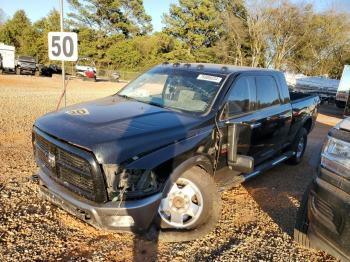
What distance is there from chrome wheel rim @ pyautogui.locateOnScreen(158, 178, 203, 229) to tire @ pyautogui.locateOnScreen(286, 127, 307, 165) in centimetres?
342

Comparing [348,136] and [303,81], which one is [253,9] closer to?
[303,81]

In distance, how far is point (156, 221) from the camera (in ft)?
12.0

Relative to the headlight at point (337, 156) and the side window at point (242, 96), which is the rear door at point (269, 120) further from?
the headlight at point (337, 156)

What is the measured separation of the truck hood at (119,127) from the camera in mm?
3111

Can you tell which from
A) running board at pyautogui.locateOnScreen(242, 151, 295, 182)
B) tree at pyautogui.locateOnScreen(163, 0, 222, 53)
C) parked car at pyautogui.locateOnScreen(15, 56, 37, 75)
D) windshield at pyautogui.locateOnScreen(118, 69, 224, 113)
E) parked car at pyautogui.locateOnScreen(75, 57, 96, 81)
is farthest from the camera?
tree at pyautogui.locateOnScreen(163, 0, 222, 53)

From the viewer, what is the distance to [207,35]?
4784 cm

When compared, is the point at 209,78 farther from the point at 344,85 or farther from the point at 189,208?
the point at 344,85

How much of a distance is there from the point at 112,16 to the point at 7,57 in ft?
72.8

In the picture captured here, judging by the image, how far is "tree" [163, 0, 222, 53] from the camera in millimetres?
46031

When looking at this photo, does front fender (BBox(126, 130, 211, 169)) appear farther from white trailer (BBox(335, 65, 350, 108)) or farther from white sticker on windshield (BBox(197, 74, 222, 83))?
white trailer (BBox(335, 65, 350, 108))

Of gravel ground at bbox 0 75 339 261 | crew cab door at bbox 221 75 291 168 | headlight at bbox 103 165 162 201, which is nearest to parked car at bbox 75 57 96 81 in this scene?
gravel ground at bbox 0 75 339 261

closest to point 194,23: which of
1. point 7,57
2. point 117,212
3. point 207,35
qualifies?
point 207,35

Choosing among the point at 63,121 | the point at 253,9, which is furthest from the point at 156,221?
the point at 253,9

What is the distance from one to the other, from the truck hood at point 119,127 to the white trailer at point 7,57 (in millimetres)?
29813
